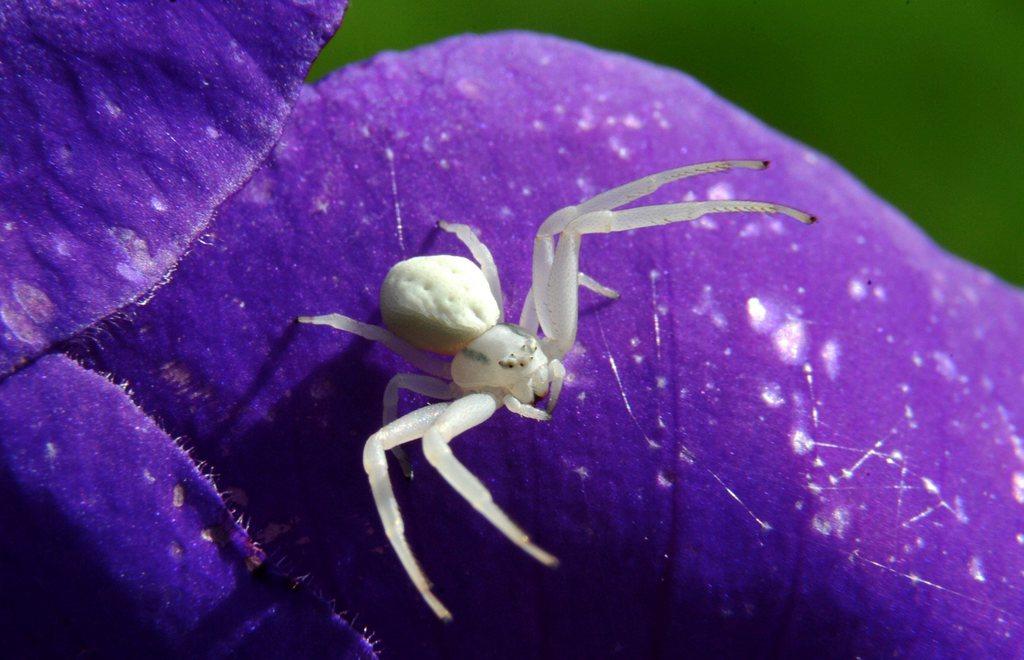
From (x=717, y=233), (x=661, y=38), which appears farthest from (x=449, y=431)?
(x=661, y=38)

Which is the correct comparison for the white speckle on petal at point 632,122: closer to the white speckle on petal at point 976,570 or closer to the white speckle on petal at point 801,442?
the white speckle on petal at point 801,442

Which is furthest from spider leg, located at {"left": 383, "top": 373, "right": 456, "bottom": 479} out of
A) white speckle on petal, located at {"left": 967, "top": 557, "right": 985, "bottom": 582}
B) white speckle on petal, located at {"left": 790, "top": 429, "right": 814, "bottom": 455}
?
white speckle on petal, located at {"left": 967, "top": 557, "right": 985, "bottom": 582}

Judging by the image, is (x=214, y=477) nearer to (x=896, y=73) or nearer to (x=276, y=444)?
(x=276, y=444)

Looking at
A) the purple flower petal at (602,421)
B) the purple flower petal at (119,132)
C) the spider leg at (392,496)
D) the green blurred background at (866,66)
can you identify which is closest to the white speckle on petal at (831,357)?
the purple flower petal at (602,421)

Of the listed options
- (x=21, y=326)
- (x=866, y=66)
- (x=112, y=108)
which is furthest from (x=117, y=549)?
(x=866, y=66)

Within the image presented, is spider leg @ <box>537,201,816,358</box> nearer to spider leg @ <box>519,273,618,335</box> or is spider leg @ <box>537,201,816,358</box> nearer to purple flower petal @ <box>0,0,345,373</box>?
spider leg @ <box>519,273,618,335</box>

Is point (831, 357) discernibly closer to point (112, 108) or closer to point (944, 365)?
point (944, 365)
